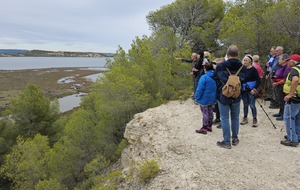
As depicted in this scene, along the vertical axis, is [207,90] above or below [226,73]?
below

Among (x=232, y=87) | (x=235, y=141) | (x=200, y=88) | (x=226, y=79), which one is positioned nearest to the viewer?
(x=232, y=87)

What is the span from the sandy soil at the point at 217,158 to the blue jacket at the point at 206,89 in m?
1.02

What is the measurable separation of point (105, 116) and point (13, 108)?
506 inches

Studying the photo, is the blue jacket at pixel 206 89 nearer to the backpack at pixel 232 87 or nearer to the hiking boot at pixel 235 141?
the backpack at pixel 232 87

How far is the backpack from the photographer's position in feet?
16.3

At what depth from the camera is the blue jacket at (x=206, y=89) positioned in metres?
6.04

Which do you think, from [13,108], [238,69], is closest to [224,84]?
[238,69]

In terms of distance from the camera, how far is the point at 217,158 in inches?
206

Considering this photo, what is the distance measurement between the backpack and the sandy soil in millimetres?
1414

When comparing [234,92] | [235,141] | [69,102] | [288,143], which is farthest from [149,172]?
[69,102]

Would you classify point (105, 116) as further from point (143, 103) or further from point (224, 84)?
point (224, 84)

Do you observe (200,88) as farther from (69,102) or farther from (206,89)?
(69,102)

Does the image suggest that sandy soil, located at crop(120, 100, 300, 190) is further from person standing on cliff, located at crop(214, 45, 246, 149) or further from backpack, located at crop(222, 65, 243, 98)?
backpack, located at crop(222, 65, 243, 98)

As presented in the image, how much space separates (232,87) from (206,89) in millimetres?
1182
